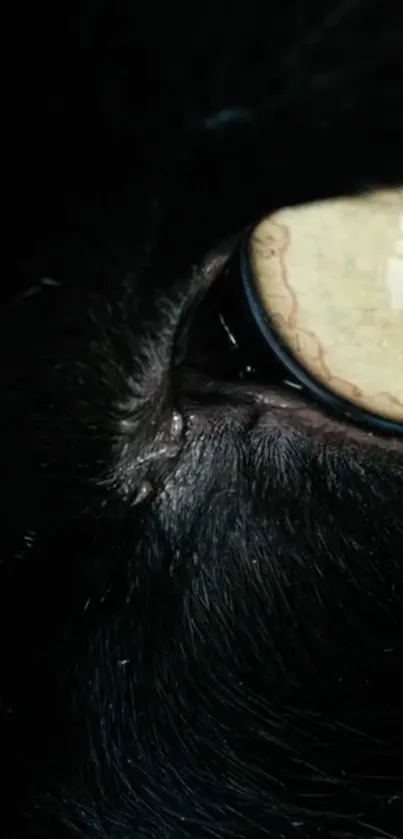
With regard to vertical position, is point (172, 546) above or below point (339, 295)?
below

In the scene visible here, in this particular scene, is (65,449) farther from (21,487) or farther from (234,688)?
(234,688)

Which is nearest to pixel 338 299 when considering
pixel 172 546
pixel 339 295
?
pixel 339 295

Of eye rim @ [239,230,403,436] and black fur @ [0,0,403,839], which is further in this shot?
eye rim @ [239,230,403,436]

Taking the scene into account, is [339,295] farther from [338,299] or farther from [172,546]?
[172,546]

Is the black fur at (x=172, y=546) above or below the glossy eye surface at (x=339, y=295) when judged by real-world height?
below

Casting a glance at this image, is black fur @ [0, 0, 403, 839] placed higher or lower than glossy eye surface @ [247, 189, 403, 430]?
lower
